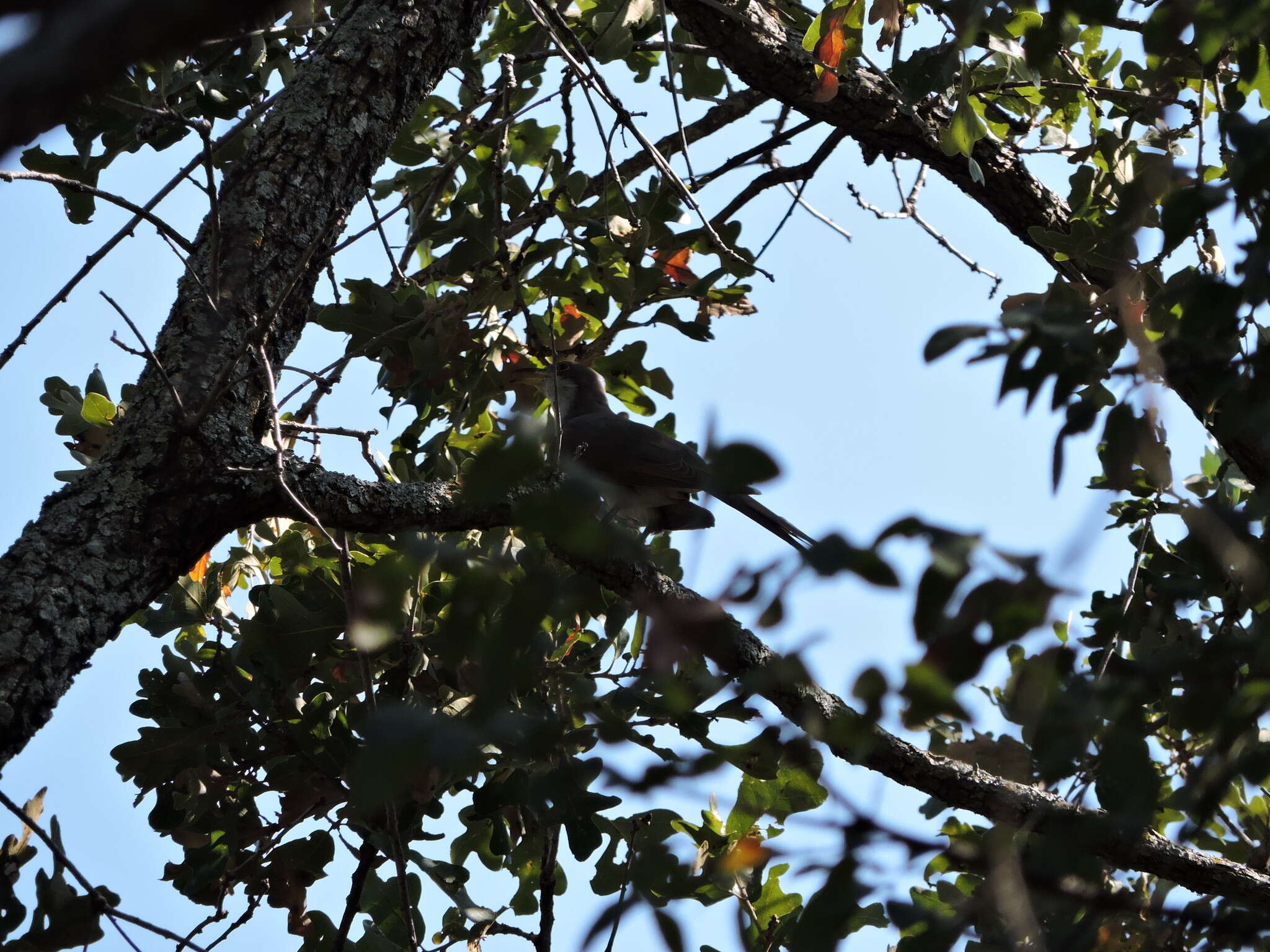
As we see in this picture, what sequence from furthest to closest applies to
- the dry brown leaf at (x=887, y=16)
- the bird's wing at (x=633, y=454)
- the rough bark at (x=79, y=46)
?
the bird's wing at (x=633, y=454) → the dry brown leaf at (x=887, y=16) → the rough bark at (x=79, y=46)

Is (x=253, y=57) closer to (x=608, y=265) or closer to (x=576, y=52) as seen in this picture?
(x=576, y=52)

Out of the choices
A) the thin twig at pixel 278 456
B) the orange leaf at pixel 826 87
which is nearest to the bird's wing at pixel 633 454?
the orange leaf at pixel 826 87

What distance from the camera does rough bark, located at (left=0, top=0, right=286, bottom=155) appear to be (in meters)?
0.73

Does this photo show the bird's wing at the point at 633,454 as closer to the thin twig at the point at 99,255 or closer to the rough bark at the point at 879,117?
the rough bark at the point at 879,117

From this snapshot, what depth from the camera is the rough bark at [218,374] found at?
6.23 ft

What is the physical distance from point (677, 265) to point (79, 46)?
2.89 m

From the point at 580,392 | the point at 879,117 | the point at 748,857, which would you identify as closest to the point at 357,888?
the point at 748,857

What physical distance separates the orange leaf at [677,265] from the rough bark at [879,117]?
2.49ft

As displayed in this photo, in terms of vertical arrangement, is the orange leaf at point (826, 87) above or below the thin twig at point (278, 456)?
above

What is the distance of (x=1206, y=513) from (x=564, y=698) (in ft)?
3.46

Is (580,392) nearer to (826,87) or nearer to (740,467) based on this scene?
(826,87)

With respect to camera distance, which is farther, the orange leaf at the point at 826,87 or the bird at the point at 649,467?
the bird at the point at 649,467

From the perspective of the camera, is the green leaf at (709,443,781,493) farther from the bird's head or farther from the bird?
the bird's head

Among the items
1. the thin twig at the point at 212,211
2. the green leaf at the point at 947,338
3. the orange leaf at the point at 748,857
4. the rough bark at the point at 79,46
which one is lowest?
the orange leaf at the point at 748,857
